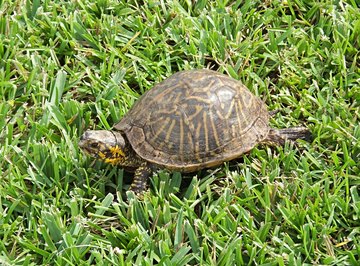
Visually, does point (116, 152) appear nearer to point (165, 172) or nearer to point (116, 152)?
point (116, 152)

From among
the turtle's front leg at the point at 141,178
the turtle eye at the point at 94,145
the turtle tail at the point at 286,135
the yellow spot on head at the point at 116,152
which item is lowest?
the turtle tail at the point at 286,135

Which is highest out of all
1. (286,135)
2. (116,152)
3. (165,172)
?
(116,152)

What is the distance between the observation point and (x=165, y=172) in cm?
417

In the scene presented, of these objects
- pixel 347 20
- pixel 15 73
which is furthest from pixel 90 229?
pixel 347 20

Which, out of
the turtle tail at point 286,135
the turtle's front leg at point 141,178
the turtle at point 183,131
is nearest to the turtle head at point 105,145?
the turtle at point 183,131

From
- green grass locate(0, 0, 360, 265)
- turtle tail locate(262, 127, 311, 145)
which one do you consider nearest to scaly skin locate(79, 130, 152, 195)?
green grass locate(0, 0, 360, 265)

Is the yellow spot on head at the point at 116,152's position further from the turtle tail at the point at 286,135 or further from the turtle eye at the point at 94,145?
the turtle tail at the point at 286,135

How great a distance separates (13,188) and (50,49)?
1331 millimetres

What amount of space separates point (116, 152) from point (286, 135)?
110cm

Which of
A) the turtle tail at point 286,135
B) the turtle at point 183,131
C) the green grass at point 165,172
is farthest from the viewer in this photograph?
the turtle tail at point 286,135

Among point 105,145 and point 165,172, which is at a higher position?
point 105,145

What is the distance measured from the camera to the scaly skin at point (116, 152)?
13.4ft

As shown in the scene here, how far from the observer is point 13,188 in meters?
4.06

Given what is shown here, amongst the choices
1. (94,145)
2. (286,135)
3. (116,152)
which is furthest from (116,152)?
(286,135)
